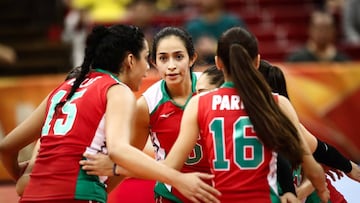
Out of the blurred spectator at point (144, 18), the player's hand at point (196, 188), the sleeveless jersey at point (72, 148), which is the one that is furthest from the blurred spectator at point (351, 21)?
the player's hand at point (196, 188)

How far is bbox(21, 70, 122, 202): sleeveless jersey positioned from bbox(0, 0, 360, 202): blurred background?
3023 millimetres

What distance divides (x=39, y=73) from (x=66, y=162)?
8866mm

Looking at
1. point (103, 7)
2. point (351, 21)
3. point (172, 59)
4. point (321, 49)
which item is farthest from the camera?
point (103, 7)

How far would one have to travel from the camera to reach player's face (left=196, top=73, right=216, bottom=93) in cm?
526

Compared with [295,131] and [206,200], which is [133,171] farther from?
[295,131]

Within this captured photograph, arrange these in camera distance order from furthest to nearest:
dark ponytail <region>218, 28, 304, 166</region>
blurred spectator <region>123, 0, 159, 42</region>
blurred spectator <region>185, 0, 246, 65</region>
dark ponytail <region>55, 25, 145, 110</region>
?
blurred spectator <region>123, 0, 159, 42</region>
blurred spectator <region>185, 0, 246, 65</region>
dark ponytail <region>55, 25, 145, 110</region>
dark ponytail <region>218, 28, 304, 166</region>

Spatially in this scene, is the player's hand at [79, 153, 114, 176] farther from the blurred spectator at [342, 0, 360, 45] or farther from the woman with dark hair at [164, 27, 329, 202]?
the blurred spectator at [342, 0, 360, 45]

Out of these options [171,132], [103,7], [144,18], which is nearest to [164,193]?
[171,132]

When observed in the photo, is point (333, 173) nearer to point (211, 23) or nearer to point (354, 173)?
point (354, 173)

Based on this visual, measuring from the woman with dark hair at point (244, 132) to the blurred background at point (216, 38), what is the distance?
3.23m

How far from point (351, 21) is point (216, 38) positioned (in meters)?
2.47

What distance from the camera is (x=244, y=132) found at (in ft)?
14.4

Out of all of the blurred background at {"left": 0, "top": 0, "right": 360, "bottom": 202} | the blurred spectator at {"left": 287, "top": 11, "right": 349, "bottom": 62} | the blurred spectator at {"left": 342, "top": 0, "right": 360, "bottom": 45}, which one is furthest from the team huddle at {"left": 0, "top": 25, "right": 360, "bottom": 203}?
the blurred spectator at {"left": 342, "top": 0, "right": 360, "bottom": 45}

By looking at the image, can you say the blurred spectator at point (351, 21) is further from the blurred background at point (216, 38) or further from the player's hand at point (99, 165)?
the player's hand at point (99, 165)
